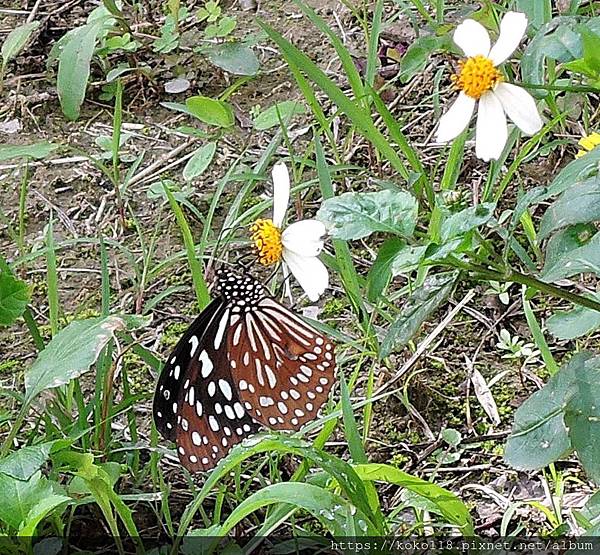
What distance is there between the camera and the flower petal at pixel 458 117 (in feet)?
4.42

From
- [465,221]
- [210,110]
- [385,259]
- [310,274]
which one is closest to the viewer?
[465,221]

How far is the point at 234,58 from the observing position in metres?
2.29

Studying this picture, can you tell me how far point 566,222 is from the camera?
1.09 m

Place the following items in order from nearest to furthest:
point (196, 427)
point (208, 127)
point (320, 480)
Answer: point (320, 480) < point (196, 427) < point (208, 127)

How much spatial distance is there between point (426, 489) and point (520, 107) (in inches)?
20.5

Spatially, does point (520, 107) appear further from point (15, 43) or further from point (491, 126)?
point (15, 43)

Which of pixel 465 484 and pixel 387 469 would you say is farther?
pixel 465 484

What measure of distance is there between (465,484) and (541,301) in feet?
1.37

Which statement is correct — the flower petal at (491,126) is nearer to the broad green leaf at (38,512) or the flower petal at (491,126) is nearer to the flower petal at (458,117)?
the flower petal at (458,117)

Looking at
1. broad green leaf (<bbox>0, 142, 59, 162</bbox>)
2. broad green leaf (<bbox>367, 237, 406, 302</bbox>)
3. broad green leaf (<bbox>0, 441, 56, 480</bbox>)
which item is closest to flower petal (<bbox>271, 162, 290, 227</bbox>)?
broad green leaf (<bbox>367, 237, 406, 302</bbox>)

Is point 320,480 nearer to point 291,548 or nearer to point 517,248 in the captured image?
point 291,548

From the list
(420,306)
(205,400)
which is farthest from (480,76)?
(205,400)

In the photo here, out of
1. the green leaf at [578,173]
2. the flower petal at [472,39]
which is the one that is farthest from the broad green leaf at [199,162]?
the green leaf at [578,173]

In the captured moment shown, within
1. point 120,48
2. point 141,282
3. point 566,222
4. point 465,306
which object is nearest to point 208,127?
point 120,48
